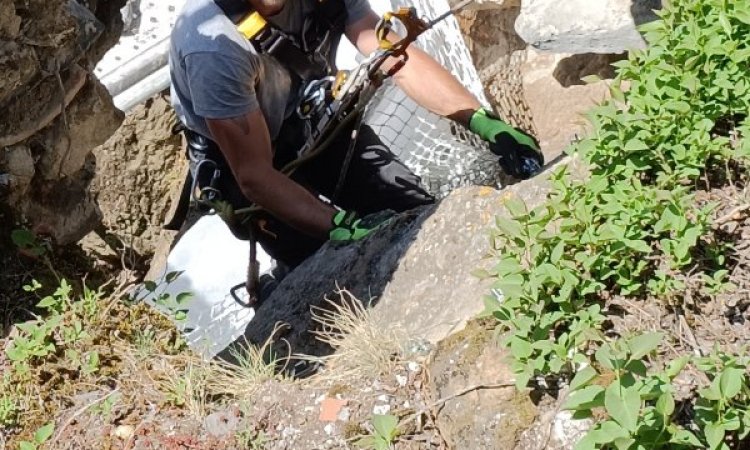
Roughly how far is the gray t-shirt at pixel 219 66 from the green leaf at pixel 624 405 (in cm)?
231

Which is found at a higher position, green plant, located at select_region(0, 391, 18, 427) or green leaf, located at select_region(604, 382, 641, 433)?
green plant, located at select_region(0, 391, 18, 427)

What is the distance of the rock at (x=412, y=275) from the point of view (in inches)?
123

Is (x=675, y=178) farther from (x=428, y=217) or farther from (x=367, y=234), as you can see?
(x=367, y=234)

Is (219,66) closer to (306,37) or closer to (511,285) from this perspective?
(306,37)

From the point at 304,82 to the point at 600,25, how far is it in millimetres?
1421

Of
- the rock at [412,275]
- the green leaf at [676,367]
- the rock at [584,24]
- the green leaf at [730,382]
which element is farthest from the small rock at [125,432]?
the rock at [584,24]

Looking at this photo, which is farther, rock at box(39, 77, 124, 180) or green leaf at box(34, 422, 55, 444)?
rock at box(39, 77, 124, 180)

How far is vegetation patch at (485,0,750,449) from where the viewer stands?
85.8 inches

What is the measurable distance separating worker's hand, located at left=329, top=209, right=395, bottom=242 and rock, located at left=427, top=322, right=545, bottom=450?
112cm

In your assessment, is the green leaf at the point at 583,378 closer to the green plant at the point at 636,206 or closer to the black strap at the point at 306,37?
the green plant at the point at 636,206

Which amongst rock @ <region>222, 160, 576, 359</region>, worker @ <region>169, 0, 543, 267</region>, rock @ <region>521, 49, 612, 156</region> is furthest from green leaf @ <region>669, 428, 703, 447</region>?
rock @ <region>521, 49, 612, 156</region>

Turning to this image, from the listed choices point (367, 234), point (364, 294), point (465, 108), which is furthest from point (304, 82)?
point (364, 294)

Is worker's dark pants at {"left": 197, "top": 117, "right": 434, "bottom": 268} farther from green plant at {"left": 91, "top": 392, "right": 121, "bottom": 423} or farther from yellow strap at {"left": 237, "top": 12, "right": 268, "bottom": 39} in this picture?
green plant at {"left": 91, "top": 392, "right": 121, "bottom": 423}

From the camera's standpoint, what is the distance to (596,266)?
102 inches
